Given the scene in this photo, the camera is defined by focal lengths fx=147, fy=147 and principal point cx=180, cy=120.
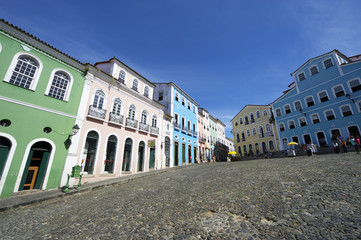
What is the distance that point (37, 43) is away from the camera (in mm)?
9211

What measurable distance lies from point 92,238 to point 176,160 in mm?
17556

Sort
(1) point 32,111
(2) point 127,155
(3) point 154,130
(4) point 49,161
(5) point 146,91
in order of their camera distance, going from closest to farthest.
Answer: (1) point 32,111 → (4) point 49,161 → (2) point 127,155 → (3) point 154,130 → (5) point 146,91

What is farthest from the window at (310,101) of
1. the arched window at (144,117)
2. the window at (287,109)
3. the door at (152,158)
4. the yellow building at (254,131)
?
the arched window at (144,117)

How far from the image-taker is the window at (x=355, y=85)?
57.3 feet

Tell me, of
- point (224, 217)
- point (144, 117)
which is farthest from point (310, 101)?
point (224, 217)

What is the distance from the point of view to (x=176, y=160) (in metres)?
20.3

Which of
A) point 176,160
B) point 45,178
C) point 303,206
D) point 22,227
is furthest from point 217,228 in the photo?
point 176,160

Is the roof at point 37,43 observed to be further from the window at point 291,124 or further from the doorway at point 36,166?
the window at point 291,124

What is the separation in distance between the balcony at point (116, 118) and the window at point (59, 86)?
3424 mm

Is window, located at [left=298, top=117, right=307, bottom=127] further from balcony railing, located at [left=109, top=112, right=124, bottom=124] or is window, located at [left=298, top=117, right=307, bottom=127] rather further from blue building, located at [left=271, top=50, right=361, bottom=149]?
balcony railing, located at [left=109, top=112, right=124, bottom=124]

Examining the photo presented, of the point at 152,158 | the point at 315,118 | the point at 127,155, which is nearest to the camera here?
the point at 127,155

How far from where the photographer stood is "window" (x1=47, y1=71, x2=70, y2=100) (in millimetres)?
9711

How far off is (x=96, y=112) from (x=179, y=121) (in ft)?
41.6

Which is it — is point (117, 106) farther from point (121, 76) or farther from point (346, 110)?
point (346, 110)
